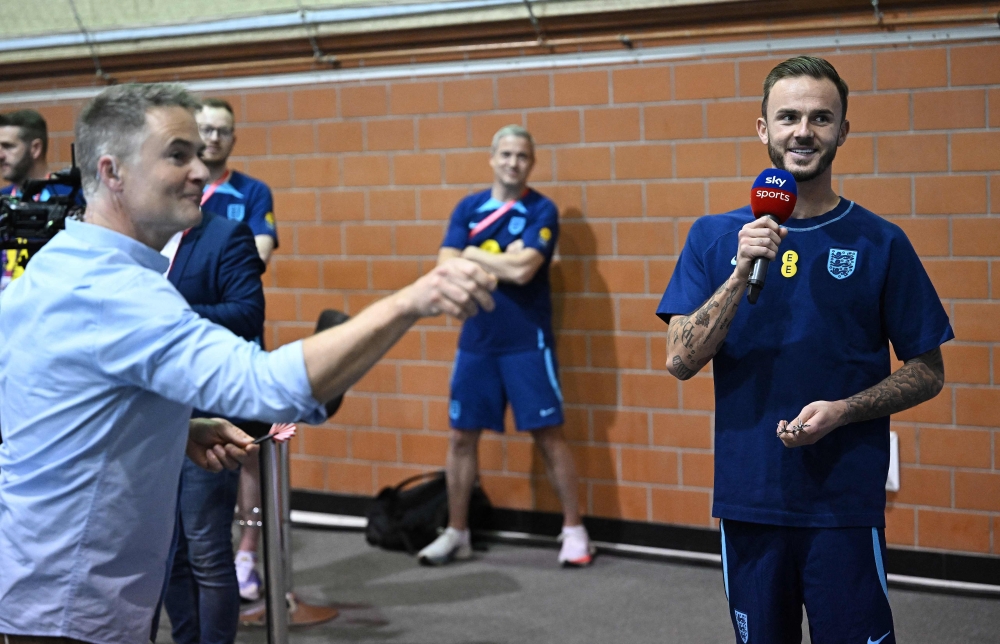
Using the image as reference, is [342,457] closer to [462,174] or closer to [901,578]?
[462,174]

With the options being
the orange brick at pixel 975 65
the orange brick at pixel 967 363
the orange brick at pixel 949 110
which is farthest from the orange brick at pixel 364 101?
the orange brick at pixel 967 363

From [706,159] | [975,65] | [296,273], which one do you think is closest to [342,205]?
[296,273]

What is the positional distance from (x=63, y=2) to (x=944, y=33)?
443 centimetres

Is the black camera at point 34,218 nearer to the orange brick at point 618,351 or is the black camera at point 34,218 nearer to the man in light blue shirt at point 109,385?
the man in light blue shirt at point 109,385

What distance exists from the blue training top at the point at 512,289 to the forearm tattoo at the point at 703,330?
2.17 m

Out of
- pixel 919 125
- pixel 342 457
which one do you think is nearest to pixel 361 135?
pixel 342 457

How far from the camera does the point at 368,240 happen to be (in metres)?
5.00

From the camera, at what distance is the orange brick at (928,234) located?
3887 mm

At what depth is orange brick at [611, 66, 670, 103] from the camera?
429 cm

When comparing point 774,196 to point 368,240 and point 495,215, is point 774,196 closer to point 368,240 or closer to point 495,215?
point 495,215

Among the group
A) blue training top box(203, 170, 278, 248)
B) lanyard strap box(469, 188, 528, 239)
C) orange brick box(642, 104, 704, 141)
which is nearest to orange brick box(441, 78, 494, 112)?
lanyard strap box(469, 188, 528, 239)

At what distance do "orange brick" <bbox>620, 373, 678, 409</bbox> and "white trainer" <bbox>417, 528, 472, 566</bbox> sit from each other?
941 mm

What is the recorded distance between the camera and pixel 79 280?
59.5 inches

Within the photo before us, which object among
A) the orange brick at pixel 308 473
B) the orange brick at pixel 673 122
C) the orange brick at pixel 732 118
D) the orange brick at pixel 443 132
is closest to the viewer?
the orange brick at pixel 732 118
